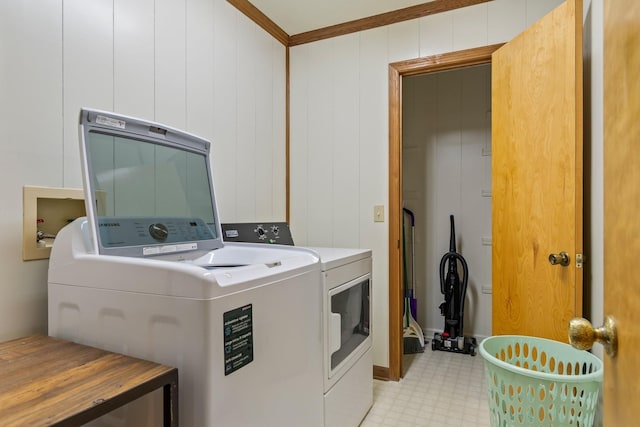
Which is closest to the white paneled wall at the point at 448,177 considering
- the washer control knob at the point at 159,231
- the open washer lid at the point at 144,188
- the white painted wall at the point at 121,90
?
the white painted wall at the point at 121,90

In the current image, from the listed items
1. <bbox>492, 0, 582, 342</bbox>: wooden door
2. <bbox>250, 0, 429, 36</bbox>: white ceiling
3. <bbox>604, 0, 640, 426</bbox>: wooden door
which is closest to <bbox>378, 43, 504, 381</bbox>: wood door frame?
<bbox>250, 0, 429, 36</bbox>: white ceiling

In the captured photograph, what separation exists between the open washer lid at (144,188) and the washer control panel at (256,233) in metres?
0.36

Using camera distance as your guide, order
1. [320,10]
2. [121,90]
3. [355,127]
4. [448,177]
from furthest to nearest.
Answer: [448,177], [355,127], [320,10], [121,90]

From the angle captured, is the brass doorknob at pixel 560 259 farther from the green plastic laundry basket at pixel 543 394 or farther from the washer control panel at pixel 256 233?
the washer control panel at pixel 256 233

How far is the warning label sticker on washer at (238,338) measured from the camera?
37.0 inches

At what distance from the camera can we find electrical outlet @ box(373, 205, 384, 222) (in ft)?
8.27

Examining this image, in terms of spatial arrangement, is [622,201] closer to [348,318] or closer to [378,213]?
[348,318]

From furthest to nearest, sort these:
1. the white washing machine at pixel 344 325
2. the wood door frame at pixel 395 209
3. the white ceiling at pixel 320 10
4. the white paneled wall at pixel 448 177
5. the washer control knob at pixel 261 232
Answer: the white paneled wall at pixel 448 177
the wood door frame at pixel 395 209
the white ceiling at pixel 320 10
the washer control knob at pixel 261 232
the white washing machine at pixel 344 325

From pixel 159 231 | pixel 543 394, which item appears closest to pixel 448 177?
pixel 543 394

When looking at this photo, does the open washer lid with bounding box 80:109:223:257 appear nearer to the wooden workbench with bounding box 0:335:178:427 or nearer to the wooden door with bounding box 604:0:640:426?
the wooden workbench with bounding box 0:335:178:427

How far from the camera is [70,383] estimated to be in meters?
0.80

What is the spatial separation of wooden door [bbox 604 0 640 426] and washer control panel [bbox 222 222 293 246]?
1.68 meters

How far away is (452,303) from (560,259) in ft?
5.11

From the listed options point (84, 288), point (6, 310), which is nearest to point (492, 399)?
point (84, 288)
